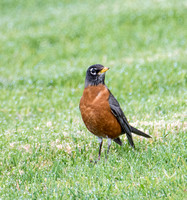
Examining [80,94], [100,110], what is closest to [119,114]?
[100,110]

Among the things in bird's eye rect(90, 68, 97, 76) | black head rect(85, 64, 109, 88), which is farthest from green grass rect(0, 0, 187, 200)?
bird's eye rect(90, 68, 97, 76)

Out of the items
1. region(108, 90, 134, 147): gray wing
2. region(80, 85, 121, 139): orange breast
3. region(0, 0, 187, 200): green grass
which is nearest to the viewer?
region(0, 0, 187, 200): green grass

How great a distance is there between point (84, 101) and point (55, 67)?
813 cm

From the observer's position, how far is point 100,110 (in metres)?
5.45

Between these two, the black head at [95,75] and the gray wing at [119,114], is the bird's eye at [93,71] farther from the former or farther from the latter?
the gray wing at [119,114]

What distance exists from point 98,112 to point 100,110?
0.05 metres

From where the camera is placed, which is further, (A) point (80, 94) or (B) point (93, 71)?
(A) point (80, 94)

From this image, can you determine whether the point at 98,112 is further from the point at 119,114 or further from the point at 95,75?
the point at 95,75

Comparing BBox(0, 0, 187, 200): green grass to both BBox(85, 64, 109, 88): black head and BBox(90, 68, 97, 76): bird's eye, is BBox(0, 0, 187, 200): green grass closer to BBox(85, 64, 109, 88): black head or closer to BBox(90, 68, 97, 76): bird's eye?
BBox(85, 64, 109, 88): black head

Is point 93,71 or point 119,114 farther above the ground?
point 93,71

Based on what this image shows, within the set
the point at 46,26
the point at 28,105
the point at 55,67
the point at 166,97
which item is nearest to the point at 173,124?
the point at 166,97

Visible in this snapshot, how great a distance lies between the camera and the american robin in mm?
5441

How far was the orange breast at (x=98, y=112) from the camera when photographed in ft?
17.8

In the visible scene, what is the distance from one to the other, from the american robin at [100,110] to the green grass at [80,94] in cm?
42
